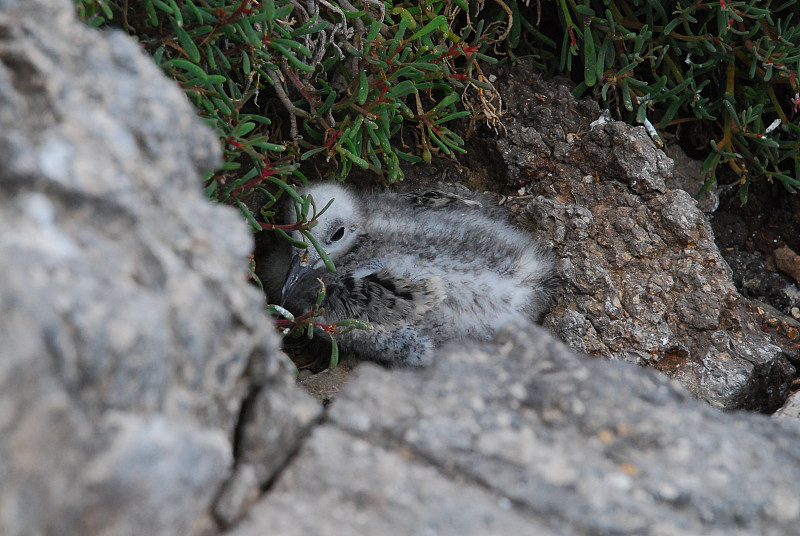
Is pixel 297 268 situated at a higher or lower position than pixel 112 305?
lower

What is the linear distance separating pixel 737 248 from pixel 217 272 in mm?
3010

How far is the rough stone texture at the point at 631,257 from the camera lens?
302 cm

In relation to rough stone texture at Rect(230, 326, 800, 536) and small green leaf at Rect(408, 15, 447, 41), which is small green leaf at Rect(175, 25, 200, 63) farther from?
rough stone texture at Rect(230, 326, 800, 536)

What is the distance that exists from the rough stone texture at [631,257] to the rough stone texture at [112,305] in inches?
76.4

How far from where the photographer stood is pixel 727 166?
3711mm

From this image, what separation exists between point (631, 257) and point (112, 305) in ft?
8.32

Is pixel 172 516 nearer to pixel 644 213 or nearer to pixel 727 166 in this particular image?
pixel 644 213

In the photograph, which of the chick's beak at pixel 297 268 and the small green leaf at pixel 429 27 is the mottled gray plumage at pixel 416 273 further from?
the small green leaf at pixel 429 27

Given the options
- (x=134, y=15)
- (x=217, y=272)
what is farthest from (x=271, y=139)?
(x=217, y=272)

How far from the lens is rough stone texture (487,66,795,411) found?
302 centimetres

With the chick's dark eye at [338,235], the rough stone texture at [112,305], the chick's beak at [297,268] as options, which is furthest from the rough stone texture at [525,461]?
the chick's dark eye at [338,235]

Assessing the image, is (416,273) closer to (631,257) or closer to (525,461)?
(631,257)

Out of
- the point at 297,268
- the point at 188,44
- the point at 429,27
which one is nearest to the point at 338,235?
the point at 297,268

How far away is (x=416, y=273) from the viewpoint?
315cm
